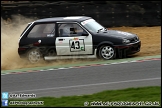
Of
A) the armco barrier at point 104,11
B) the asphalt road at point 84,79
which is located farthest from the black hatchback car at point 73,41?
the armco barrier at point 104,11

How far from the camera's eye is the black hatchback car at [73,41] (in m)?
13.8

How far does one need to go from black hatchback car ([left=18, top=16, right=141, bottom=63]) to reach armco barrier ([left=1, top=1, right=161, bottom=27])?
632 cm

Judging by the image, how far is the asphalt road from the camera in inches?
413

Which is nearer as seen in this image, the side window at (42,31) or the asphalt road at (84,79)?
the asphalt road at (84,79)

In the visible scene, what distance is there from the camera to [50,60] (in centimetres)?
1464

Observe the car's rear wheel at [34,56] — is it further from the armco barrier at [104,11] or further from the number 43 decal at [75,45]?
the armco barrier at [104,11]

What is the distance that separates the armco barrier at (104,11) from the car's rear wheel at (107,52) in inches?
283

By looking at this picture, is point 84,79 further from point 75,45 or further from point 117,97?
point 117,97

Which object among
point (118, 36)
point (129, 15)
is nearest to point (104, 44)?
point (118, 36)

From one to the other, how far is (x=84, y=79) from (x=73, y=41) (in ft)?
8.95

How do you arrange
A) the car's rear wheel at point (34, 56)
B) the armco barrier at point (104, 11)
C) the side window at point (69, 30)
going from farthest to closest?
the armco barrier at point (104, 11)
the car's rear wheel at point (34, 56)
the side window at point (69, 30)

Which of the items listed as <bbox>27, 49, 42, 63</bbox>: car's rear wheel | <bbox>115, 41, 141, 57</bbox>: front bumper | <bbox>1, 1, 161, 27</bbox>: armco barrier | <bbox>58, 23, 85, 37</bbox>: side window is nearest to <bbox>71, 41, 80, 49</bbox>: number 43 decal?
<bbox>58, 23, 85, 37</bbox>: side window

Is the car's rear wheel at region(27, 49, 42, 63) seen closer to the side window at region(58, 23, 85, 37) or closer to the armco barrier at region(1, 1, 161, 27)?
the side window at region(58, 23, 85, 37)

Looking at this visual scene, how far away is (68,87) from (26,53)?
432cm
